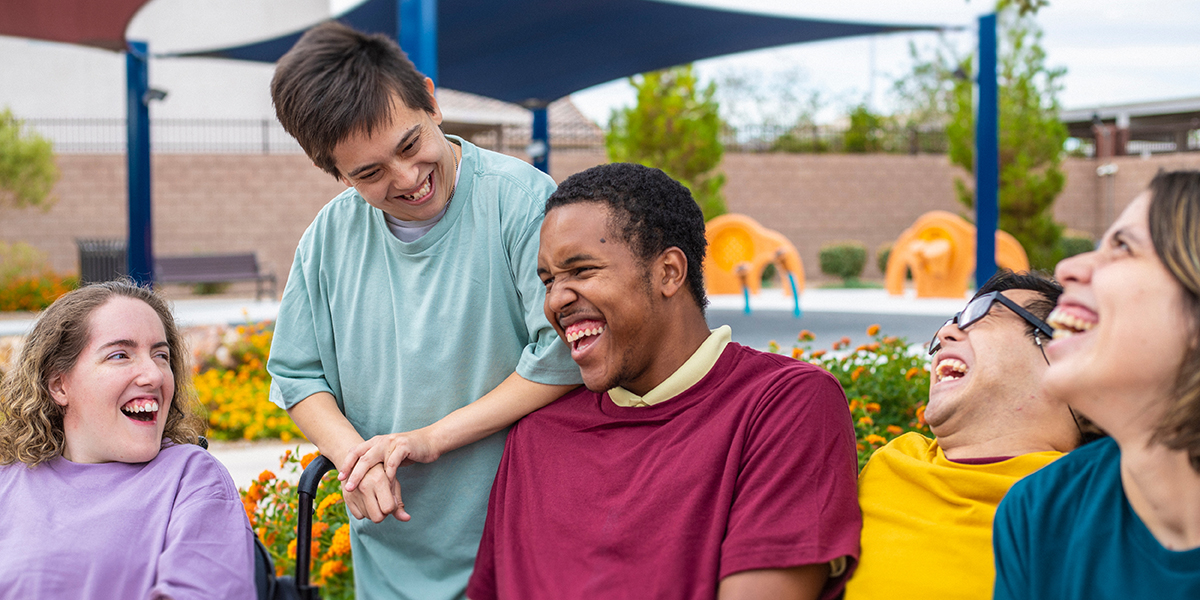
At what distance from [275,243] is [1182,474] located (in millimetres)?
18937

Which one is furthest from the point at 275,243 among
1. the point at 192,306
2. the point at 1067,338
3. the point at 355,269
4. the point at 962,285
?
the point at 1067,338

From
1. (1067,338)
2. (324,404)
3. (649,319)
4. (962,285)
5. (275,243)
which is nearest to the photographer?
(1067,338)

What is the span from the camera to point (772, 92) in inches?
1232

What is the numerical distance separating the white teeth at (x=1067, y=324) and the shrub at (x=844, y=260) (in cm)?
1893

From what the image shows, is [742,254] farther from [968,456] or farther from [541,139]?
[968,456]

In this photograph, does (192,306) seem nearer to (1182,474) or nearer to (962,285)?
(962,285)

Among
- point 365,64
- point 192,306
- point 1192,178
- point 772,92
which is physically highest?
point 772,92

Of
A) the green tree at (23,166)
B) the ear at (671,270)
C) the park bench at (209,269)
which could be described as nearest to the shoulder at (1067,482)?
the ear at (671,270)

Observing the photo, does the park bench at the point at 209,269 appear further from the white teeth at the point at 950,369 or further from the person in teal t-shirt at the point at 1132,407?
the person in teal t-shirt at the point at 1132,407

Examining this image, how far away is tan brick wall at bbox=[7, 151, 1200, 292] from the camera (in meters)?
17.9

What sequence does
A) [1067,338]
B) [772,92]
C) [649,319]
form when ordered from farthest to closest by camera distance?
[772,92], [649,319], [1067,338]

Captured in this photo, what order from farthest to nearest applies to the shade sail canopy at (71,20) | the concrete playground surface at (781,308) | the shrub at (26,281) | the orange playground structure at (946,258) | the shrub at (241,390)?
the shrub at (26,281)
the orange playground structure at (946,258)
the concrete playground surface at (781,308)
the shade sail canopy at (71,20)
the shrub at (241,390)

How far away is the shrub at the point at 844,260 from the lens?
64.9 ft

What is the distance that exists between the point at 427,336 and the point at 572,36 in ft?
24.7
